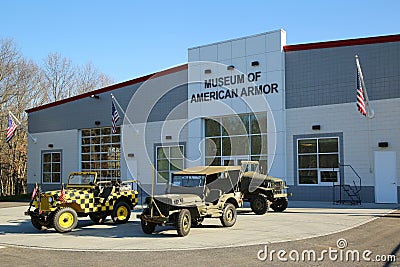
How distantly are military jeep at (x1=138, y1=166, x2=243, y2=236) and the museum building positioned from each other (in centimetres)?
668

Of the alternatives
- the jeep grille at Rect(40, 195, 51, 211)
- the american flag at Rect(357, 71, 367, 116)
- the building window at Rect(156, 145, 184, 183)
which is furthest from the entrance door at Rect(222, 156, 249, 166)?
the jeep grille at Rect(40, 195, 51, 211)

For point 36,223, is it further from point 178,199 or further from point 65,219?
point 178,199

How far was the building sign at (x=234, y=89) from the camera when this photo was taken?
23.8m

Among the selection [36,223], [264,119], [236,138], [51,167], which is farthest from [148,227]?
[51,167]

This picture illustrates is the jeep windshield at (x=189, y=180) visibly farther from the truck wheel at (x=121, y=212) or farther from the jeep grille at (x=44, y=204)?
the jeep grille at (x=44, y=204)

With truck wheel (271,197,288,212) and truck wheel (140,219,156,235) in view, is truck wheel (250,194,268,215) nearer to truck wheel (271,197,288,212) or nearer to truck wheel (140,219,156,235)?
truck wheel (271,197,288,212)

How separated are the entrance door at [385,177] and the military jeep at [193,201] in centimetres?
842

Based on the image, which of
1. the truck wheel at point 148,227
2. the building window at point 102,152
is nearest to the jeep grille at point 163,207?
the truck wheel at point 148,227

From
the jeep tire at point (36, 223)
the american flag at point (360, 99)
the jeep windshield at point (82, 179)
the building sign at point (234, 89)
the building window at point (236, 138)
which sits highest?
the building sign at point (234, 89)

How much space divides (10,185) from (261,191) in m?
33.0

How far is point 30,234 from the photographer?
12.9 m

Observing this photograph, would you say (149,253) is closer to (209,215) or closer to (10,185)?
(209,215)

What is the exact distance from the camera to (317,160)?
2205cm

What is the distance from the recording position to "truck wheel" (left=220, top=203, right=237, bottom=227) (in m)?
13.1
